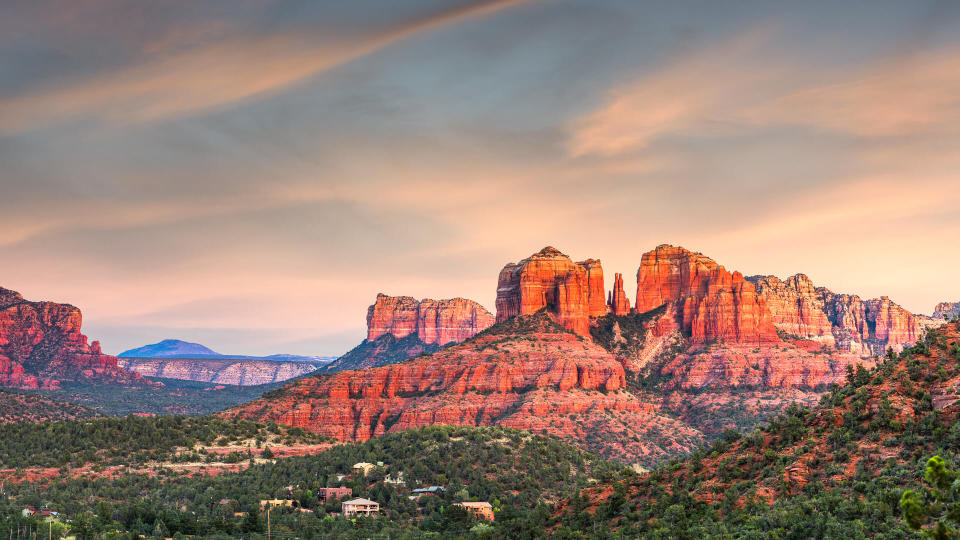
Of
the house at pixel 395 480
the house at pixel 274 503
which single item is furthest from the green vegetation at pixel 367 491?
the house at pixel 274 503

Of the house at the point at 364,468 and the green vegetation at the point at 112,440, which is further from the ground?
the green vegetation at the point at 112,440

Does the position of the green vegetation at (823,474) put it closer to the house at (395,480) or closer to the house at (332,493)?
the house at (332,493)

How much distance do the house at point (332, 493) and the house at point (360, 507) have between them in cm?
360

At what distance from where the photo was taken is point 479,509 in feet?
350

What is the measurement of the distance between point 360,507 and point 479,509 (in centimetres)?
1556

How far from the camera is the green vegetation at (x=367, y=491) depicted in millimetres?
95938

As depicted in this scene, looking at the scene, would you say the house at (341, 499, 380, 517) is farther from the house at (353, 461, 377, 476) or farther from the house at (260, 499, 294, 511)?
the house at (353, 461, 377, 476)

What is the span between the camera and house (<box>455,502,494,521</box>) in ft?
342

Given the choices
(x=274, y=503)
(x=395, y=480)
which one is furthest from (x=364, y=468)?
(x=274, y=503)

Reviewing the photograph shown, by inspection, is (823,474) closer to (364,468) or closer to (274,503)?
(274,503)

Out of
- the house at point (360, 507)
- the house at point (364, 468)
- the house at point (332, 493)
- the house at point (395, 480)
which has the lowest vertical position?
the house at point (360, 507)

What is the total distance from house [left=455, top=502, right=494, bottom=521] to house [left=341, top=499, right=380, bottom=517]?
1121 centimetres

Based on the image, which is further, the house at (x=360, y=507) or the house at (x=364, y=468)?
the house at (x=364, y=468)

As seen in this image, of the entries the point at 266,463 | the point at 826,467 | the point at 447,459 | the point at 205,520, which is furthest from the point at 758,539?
Answer: the point at 266,463
